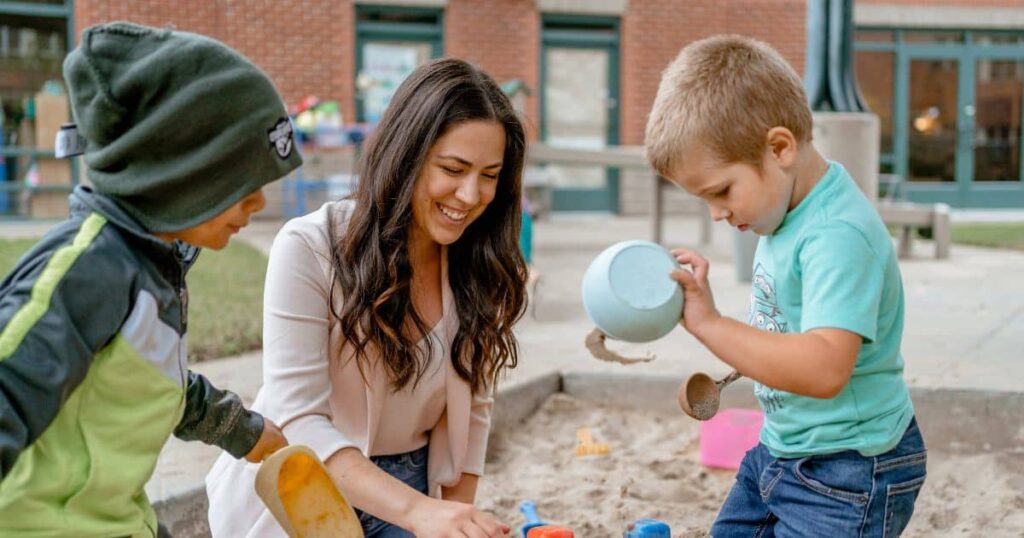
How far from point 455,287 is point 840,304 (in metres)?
0.89

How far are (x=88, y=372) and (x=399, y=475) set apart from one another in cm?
101

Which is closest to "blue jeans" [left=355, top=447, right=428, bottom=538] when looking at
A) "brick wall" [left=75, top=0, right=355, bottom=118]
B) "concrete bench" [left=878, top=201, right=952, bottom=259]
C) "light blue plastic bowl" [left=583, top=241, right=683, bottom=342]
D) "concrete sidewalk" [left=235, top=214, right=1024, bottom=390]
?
"light blue plastic bowl" [left=583, top=241, right=683, bottom=342]

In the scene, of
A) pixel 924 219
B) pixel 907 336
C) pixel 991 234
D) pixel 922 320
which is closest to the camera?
pixel 907 336

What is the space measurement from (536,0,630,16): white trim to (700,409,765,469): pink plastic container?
10788mm

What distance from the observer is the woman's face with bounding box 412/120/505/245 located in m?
2.06

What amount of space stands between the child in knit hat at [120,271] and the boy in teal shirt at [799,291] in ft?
2.25

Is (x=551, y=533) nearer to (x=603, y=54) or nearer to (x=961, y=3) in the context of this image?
(x=603, y=54)

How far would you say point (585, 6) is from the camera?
44.6ft

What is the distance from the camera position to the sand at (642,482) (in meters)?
2.84

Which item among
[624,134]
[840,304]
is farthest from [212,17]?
[840,304]

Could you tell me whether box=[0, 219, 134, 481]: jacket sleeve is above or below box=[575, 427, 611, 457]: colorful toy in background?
above

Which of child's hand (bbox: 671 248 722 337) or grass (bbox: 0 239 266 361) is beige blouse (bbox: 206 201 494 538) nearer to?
child's hand (bbox: 671 248 722 337)

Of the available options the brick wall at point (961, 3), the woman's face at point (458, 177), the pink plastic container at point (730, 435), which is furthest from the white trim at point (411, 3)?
the woman's face at point (458, 177)

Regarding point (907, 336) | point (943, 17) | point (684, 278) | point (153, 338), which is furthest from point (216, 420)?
point (943, 17)
